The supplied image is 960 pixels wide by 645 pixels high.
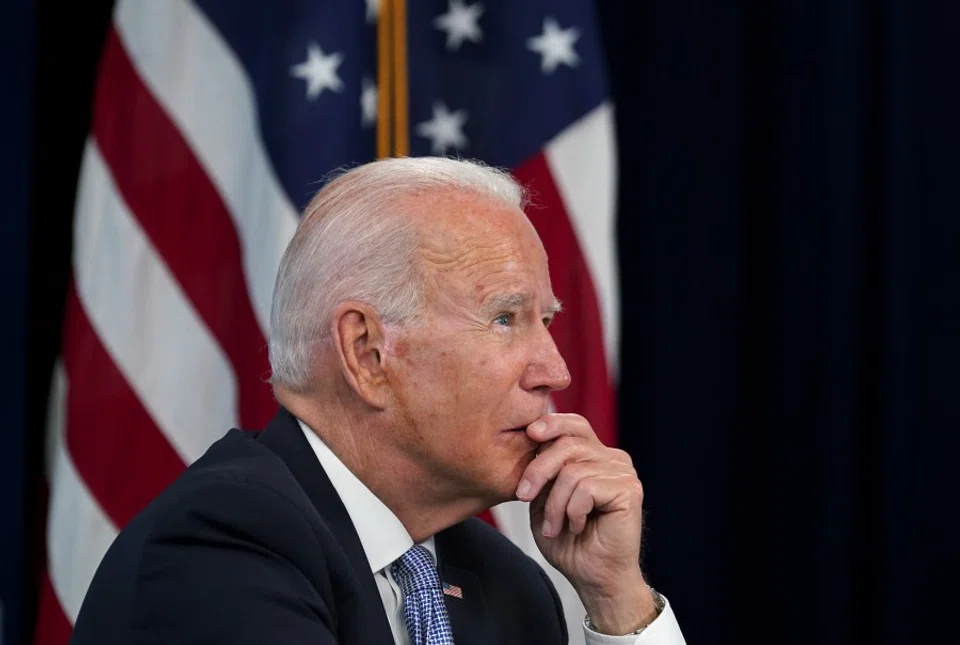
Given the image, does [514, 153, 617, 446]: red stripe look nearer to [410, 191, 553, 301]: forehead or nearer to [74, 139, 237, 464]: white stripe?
[74, 139, 237, 464]: white stripe

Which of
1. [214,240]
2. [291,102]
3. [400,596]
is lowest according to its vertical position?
[400,596]

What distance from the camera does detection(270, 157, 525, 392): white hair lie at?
1.74 m

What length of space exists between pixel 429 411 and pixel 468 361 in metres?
0.09

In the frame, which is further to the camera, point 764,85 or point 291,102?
point 764,85

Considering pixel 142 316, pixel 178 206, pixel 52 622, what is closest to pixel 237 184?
pixel 178 206

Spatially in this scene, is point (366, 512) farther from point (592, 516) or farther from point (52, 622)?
point (52, 622)

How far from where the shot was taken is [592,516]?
6.23 ft

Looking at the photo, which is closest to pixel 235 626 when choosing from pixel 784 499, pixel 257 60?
pixel 257 60

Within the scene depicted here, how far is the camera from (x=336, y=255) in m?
1.75

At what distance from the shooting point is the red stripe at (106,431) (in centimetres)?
281

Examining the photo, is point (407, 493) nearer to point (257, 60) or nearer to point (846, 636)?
point (257, 60)

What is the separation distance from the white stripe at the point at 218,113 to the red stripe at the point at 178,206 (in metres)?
0.03

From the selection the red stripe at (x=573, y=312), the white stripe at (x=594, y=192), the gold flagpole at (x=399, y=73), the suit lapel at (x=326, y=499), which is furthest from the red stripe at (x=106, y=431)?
the suit lapel at (x=326, y=499)

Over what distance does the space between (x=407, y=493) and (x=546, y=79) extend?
155 cm
